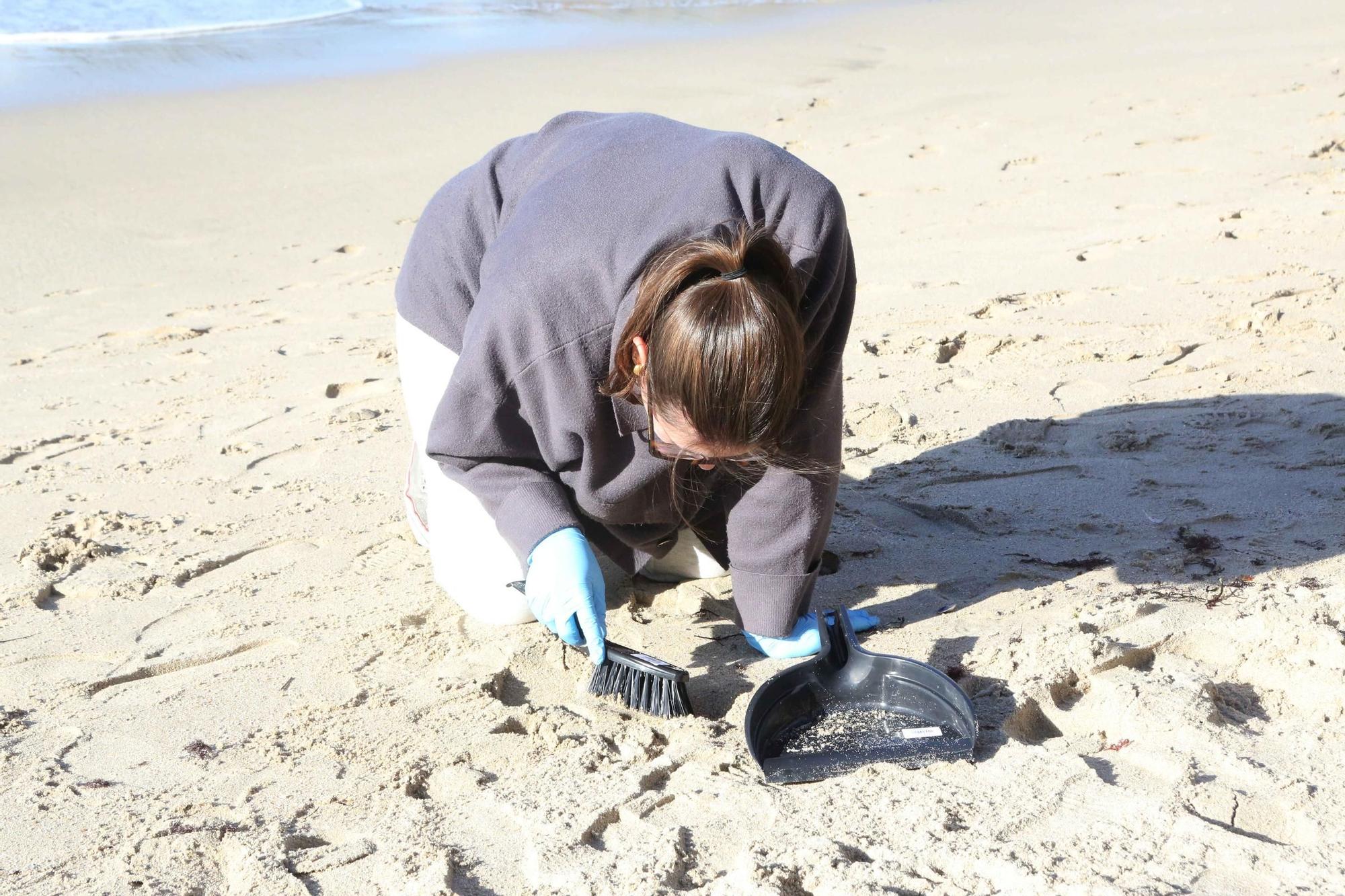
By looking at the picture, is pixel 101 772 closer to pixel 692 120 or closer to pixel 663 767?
pixel 663 767

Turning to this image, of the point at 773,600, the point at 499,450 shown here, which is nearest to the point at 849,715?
the point at 773,600

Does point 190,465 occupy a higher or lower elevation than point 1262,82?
lower

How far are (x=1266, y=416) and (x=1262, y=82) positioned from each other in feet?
12.8

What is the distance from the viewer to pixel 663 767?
6.06 feet

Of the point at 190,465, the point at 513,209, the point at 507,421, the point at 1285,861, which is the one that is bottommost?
the point at 190,465

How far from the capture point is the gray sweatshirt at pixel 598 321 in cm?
184

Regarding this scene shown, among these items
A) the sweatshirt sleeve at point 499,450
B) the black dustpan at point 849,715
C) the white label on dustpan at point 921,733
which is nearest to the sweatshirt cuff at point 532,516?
the sweatshirt sleeve at point 499,450

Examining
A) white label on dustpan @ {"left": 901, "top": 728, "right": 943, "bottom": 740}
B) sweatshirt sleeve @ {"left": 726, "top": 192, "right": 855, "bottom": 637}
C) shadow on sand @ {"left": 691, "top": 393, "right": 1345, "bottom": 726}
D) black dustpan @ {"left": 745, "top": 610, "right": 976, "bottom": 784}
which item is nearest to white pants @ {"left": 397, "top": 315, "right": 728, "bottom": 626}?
sweatshirt sleeve @ {"left": 726, "top": 192, "right": 855, "bottom": 637}

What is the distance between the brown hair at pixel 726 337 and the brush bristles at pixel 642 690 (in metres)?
0.51

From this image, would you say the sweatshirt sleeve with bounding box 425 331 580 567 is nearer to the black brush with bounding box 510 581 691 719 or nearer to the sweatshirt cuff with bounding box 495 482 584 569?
the sweatshirt cuff with bounding box 495 482 584 569

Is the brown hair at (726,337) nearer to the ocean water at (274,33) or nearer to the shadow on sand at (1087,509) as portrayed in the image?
the shadow on sand at (1087,509)

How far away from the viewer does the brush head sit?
6.48 feet

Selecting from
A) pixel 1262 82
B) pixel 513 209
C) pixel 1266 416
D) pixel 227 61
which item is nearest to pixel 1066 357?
pixel 1266 416

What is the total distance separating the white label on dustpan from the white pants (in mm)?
697
